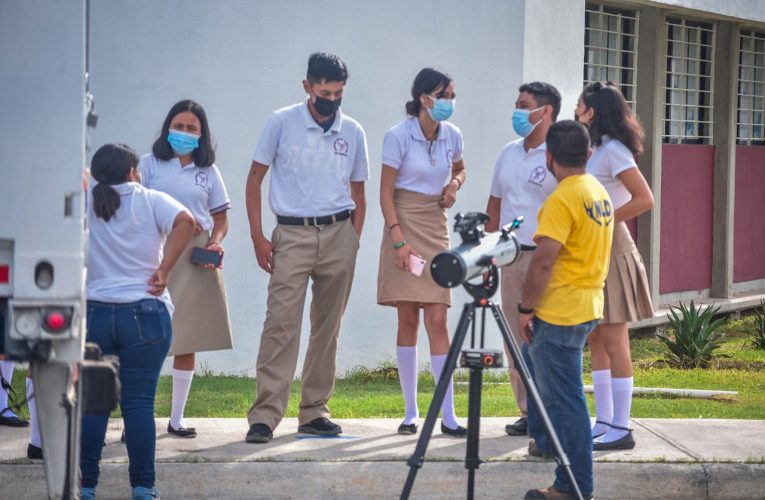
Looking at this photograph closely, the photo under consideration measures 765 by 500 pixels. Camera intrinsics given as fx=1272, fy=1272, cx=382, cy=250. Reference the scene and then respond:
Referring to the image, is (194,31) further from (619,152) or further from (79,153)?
(79,153)

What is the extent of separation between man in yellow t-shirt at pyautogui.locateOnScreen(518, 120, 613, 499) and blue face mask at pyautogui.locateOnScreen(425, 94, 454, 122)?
51.4 inches

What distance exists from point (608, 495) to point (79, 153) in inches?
140

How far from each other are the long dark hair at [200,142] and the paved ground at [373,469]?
1584mm

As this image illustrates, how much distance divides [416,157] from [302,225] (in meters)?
0.78

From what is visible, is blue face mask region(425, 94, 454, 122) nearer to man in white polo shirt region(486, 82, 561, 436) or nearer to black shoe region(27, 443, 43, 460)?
man in white polo shirt region(486, 82, 561, 436)

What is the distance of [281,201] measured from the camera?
7230mm

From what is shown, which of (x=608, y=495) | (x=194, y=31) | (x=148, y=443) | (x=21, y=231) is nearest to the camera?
(x=21, y=231)

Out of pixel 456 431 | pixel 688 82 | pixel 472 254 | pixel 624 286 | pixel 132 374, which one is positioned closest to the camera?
pixel 472 254

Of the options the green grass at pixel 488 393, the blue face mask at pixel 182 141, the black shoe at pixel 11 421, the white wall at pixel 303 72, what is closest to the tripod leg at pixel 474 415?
the blue face mask at pixel 182 141

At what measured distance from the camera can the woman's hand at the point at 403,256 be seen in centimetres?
720

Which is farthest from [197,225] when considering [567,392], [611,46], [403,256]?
[611,46]

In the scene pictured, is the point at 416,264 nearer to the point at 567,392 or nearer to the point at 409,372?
the point at 409,372

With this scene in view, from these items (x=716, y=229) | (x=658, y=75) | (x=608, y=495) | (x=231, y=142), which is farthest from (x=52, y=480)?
(x=716, y=229)

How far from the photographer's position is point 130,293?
5875mm
